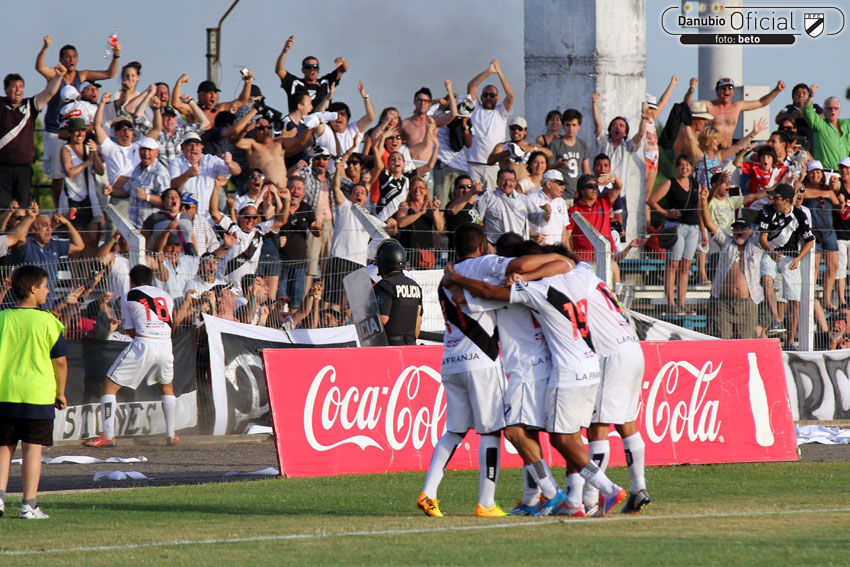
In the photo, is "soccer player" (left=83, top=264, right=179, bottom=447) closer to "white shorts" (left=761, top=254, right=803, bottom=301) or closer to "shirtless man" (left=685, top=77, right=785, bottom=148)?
"white shorts" (left=761, top=254, right=803, bottom=301)

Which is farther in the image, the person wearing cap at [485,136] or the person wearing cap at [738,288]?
the person wearing cap at [485,136]

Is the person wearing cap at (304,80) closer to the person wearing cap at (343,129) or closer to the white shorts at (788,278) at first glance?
the person wearing cap at (343,129)

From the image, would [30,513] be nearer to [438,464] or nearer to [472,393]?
[438,464]

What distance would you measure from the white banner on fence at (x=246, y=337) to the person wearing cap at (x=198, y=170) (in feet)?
A: 6.16

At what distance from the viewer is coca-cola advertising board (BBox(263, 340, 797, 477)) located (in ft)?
41.0

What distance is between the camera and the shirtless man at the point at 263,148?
60.7ft

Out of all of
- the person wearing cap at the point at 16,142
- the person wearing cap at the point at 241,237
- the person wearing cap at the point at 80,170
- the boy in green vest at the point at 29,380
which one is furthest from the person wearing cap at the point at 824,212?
the boy in green vest at the point at 29,380

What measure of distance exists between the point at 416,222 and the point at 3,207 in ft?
18.1

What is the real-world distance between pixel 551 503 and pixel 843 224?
10665mm

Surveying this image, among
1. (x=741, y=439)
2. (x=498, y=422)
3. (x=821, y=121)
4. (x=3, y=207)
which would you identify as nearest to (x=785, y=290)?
(x=741, y=439)

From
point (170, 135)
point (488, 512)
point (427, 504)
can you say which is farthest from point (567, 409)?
point (170, 135)

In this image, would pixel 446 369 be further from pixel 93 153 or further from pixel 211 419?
pixel 93 153

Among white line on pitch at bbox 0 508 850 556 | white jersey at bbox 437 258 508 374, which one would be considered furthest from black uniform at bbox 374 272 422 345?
white line on pitch at bbox 0 508 850 556

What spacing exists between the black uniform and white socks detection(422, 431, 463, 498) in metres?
4.63
